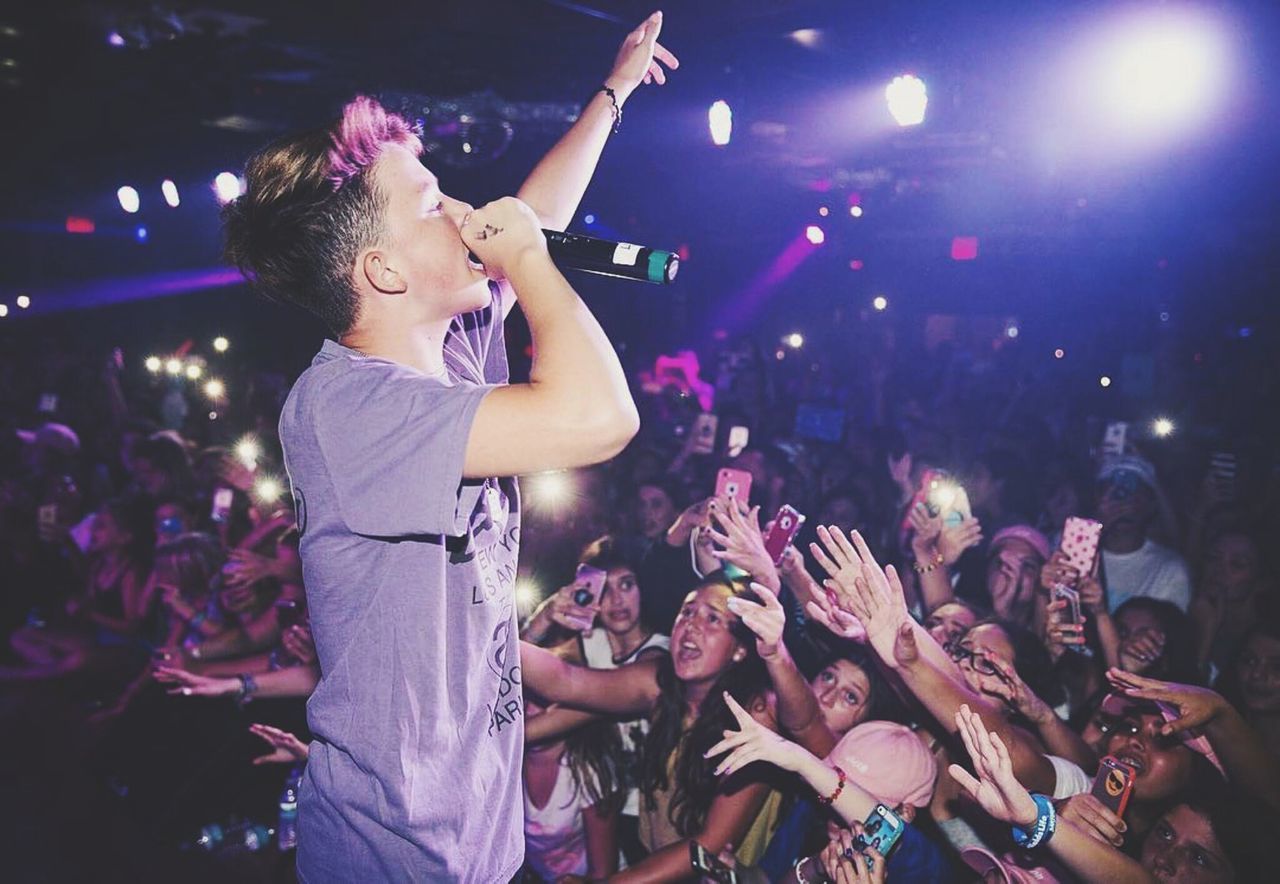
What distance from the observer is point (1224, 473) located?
14.5 feet

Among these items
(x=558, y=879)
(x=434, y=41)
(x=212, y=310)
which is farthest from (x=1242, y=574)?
(x=212, y=310)

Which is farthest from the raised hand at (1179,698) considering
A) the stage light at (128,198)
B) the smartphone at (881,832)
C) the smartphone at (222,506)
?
the stage light at (128,198)

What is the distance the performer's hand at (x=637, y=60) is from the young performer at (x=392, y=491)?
1.87 ft

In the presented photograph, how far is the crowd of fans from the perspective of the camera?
2.25 meters

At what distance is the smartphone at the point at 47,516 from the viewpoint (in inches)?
219

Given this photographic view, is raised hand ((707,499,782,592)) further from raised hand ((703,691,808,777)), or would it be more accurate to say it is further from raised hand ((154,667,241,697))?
raised hand ((154,667,241,697))

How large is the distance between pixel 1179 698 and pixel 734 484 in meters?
1.72

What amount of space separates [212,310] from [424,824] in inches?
544

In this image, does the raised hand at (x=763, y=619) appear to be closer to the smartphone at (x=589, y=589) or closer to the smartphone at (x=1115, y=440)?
the smartphone at (x=589, y=589)

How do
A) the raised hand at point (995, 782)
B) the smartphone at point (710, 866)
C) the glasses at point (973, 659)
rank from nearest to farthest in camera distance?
the raised hand at point (995, 782), the smartphone at point (710, 866), the glasses at point (973, 659)

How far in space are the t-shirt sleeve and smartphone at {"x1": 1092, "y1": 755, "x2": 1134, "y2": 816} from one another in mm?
1943

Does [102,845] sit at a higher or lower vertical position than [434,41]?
lower

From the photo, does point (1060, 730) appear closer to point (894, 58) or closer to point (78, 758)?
point (894, 58)

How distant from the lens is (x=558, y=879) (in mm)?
2969
